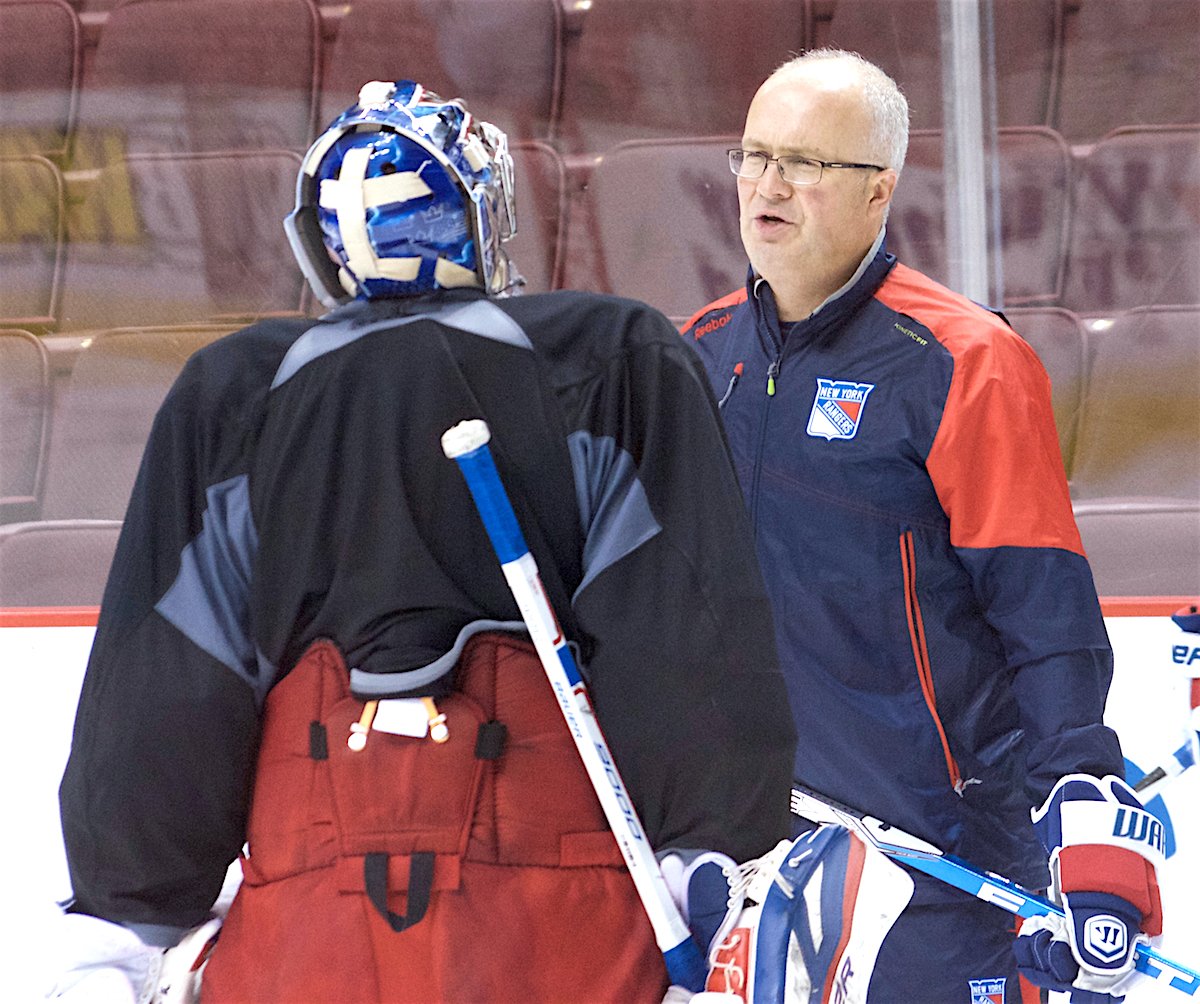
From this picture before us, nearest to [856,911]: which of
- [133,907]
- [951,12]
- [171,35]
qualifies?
[133,907]

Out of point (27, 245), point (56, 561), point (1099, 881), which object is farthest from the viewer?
point (27, 245)

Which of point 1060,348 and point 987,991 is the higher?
point 1060,348

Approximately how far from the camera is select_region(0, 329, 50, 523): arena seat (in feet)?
7.22

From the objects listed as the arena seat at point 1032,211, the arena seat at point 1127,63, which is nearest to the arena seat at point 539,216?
the arena seat at point 1032,211

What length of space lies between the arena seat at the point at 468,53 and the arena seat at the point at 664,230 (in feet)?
0.74

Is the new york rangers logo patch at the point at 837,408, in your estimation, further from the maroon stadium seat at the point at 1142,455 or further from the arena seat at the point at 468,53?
the arena seat at the point at 468,53

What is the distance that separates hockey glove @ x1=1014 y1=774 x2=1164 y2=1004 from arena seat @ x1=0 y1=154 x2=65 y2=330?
187cm

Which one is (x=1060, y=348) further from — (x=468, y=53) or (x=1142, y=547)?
(x=468, y=53)

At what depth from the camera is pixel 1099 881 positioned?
1.16m

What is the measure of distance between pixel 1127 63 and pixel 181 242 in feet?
5.57

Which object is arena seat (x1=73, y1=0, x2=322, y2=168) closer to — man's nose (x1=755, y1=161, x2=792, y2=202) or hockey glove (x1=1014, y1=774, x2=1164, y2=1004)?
man's nose (x1=755, y1=161, x2=792, y2=202)

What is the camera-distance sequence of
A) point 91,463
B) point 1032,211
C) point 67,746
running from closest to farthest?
1. point 67,746
2. point 91,463
3. point 1032,211

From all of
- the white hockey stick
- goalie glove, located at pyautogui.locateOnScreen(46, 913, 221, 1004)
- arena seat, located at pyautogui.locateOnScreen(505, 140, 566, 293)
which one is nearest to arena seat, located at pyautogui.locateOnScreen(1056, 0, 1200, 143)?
arena seat, located at pyautogui.locateOnScreen(505, 140, 566, 293)

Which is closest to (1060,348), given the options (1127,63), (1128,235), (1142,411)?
(1142,411)
